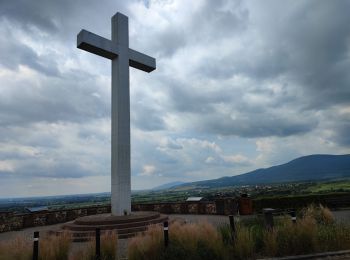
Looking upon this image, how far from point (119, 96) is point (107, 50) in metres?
2.29

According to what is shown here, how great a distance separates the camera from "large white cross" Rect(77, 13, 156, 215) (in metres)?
15.9

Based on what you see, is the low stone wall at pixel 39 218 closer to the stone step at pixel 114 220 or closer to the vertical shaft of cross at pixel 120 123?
the stone step at pixel 114 220

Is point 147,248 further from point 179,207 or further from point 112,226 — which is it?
point 179,207

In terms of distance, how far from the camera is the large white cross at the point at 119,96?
15891 mm

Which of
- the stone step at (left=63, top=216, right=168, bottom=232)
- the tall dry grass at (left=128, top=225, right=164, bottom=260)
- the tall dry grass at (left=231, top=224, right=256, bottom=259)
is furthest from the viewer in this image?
the stone step at (left=63, top=216, right=168, bottom=232)

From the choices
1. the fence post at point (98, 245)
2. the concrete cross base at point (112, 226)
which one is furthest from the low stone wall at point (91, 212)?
the fence post at point (98, 245)

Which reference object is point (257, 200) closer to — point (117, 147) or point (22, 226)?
point (117, 147)

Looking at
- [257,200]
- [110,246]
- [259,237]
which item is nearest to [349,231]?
[259,237]

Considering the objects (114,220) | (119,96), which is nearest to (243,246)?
(114,220)

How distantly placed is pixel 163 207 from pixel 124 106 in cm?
1023

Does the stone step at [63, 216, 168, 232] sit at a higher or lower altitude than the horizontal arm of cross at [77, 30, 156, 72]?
lower

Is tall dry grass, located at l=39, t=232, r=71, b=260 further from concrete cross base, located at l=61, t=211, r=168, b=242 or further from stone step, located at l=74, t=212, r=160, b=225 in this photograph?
stone step, located at l=74, t=212, r=160, b=225

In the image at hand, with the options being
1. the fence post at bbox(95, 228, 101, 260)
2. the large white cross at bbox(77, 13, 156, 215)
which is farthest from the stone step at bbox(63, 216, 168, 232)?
the fence post at bbox(95, 228, 101, 260)

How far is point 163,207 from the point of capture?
2412 centimetres
